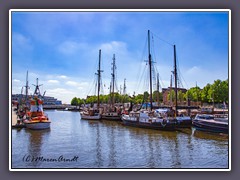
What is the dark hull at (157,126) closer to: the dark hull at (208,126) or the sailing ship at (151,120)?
the sailing ship at (151,120)

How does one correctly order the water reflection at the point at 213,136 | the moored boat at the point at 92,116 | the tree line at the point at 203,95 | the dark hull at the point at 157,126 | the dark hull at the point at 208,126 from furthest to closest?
the moored boat at the point at 92,116 < the dark hull at the point at 157,126 < the dark hull at the point at 208,126 < the water reflection at the point at 213,136 < the tree line at the point at 203,95

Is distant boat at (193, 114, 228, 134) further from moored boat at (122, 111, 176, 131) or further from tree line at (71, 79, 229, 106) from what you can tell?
moored boat at (122, 111, 176, 131)

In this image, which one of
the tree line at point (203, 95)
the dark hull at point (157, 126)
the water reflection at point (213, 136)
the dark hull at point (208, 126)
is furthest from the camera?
the dark hull at point (157, 126)

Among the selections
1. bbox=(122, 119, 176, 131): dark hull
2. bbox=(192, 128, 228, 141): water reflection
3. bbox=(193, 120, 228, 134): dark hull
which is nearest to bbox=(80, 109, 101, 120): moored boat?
bbox=(122, 119, 176, 131): dark hull

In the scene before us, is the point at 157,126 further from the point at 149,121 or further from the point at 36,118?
the point at 36,118

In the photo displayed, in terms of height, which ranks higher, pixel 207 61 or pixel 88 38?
pixel 88 38

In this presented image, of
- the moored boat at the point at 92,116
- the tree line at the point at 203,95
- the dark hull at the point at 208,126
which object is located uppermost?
the tree line at the point at 203,95

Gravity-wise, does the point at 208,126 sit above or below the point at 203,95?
below

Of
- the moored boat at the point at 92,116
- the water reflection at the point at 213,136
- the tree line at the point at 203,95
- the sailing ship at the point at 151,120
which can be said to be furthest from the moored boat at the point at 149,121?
the moored boat at the point at 92,116

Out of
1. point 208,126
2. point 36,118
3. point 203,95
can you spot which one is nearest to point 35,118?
point 36,118
